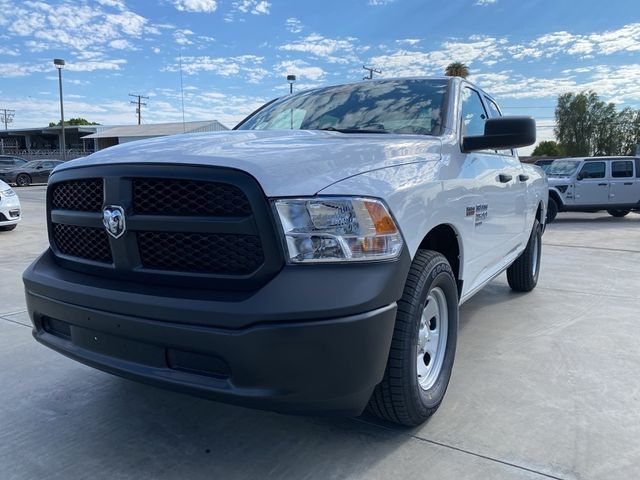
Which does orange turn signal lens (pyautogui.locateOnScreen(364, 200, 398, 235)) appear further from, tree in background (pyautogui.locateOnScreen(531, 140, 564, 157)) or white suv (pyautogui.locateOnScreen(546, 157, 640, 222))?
tree in background (pyautogui.locateOnScreen(531, 140, 564, 157))

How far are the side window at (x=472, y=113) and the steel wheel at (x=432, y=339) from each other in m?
1.14

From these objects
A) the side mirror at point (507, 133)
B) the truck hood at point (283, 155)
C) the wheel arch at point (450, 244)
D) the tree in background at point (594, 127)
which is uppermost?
the tree in background at point (594, 127)

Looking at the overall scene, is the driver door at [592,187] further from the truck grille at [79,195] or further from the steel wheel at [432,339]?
the truck grille at [79,195]

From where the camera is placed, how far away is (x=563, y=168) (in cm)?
1423

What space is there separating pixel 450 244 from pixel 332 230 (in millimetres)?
1249

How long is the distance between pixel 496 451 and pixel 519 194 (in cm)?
246

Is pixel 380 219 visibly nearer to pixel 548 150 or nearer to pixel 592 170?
pixel 592 170

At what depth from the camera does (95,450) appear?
2400 mm

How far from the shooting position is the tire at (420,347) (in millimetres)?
2191

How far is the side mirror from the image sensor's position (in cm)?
295

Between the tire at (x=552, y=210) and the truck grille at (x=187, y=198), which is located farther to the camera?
the tire at (x=552, y=210)

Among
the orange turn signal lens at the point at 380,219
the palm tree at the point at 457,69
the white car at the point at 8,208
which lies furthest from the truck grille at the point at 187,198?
the palm tree at the point at 457,69

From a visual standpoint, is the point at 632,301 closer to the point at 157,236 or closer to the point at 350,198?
the point at 350,198

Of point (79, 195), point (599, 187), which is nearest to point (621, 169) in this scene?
point (599, 187)
